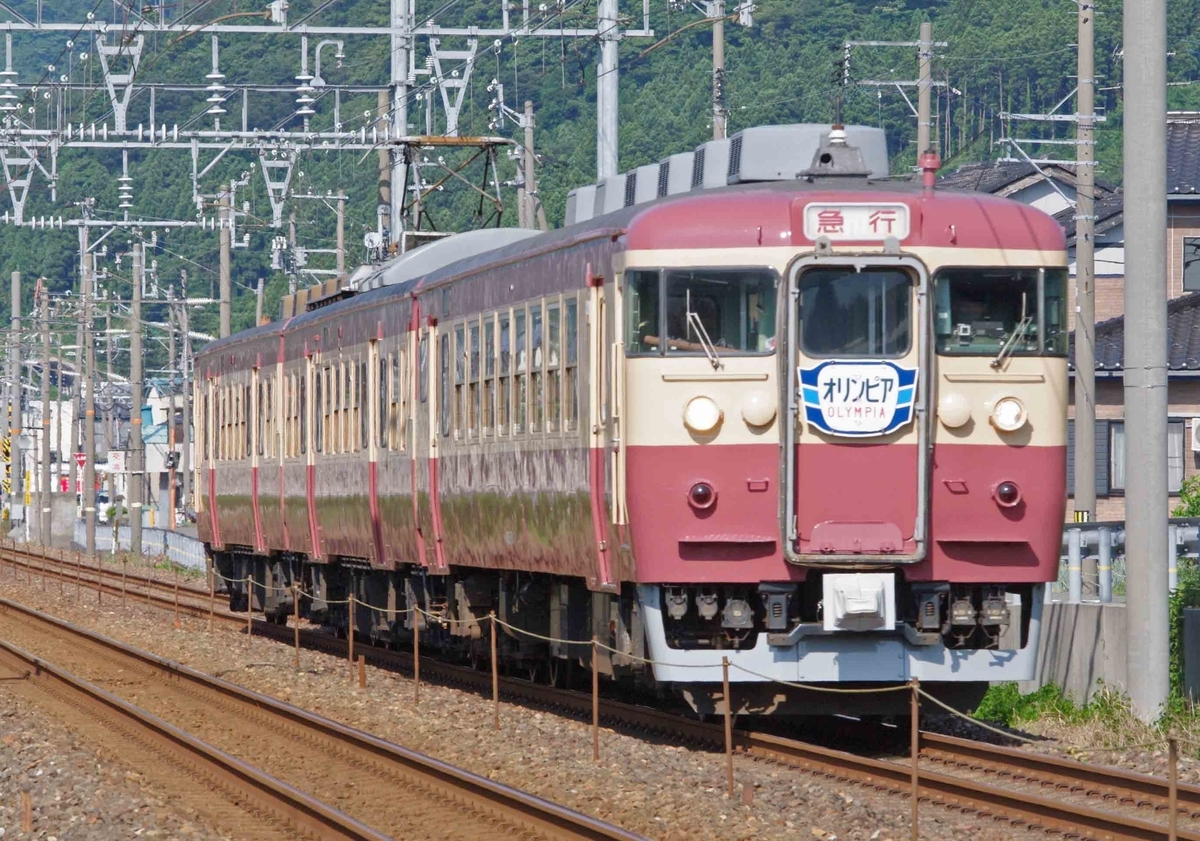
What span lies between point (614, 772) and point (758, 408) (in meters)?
2.16

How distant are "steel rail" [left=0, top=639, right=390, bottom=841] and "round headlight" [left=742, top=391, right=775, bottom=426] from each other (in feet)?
10.4

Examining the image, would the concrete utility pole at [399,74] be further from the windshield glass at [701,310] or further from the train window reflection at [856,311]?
the train window reflection at [856,311]

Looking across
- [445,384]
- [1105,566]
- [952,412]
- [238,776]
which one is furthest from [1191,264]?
[238,776]

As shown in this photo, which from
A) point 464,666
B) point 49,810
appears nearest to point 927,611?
point 49,810

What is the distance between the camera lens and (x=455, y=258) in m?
19.9

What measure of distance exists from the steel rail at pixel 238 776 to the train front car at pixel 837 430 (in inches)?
94.2

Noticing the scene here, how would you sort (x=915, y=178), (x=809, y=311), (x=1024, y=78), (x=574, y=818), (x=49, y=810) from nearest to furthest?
(x=574, y=818) → (x=49, y=810) → (x=809, y=311) → (x=915, y=178) → (x=1024, y=78)

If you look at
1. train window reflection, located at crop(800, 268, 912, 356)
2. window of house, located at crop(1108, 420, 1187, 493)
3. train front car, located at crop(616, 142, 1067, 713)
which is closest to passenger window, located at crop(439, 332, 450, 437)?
train front car, located at crop(616, 142, 1067, 713)

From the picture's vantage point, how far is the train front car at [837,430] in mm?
12789

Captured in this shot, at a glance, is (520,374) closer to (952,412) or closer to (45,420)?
(952,412)

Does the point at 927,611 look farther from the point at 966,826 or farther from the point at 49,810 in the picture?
the point at 49,810

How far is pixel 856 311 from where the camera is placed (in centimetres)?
1291

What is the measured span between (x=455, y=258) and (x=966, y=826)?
33.5 feet

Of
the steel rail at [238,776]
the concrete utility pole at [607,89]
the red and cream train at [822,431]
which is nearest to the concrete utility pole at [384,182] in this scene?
the concrete utility pole at [607,89]
